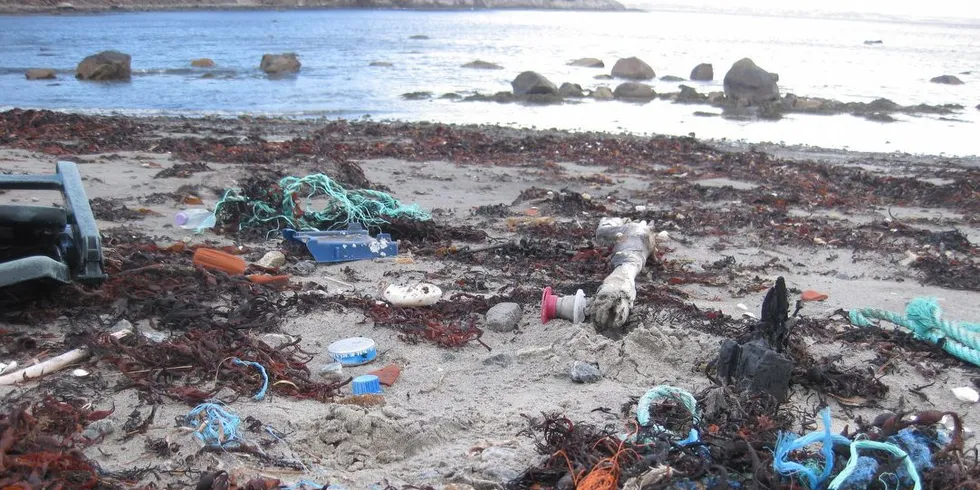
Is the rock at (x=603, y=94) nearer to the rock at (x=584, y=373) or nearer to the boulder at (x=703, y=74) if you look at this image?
the boulder at (x=703, y=74)

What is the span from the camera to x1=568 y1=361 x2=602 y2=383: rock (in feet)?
12.0

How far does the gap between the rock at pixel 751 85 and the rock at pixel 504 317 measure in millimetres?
22583

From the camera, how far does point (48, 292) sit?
4.02 metres

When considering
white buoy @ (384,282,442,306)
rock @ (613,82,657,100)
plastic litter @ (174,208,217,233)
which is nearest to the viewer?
white buoy @ (384,282,442,306)

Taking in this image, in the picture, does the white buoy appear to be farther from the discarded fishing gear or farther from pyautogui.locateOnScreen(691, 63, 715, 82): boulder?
pyautogui.locateOnScreen(691, 63, 715, 82): boulder

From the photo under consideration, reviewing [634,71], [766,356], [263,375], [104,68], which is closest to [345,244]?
[263,375]

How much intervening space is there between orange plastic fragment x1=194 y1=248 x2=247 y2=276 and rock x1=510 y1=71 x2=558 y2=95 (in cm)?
2037

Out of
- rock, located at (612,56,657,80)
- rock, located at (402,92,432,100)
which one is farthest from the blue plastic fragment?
rock, located at (612,56,657,80)

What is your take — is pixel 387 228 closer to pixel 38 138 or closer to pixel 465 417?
pixel 465 417

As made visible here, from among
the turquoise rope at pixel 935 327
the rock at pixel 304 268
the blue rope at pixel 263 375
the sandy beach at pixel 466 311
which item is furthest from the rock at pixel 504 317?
the turquoise rope at pixel 935 327

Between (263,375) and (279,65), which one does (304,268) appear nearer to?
(263,375)

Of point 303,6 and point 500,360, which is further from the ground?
point 303,6

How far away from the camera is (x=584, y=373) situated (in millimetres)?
3672

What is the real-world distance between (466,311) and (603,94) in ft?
73.9
